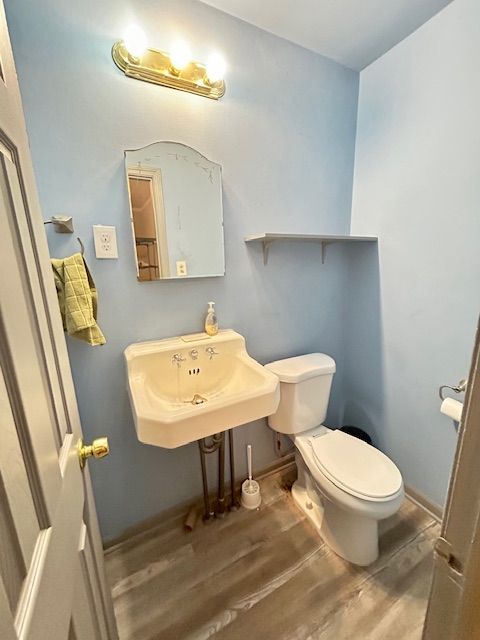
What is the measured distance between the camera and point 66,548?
1.61ft

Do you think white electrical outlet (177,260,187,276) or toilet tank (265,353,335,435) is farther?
toilet tank (265,353,335,435)

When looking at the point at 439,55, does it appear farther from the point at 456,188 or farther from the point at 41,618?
the point at 41,618

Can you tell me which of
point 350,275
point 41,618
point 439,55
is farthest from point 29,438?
point 439,55

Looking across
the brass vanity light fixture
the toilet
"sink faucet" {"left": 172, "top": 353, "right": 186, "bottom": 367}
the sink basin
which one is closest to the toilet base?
the toilet

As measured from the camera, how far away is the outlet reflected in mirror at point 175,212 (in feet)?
3.84

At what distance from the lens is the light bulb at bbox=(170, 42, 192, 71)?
1.11m

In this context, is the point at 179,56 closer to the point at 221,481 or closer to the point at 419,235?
the point at 419,235

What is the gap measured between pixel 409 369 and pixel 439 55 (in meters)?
1.45

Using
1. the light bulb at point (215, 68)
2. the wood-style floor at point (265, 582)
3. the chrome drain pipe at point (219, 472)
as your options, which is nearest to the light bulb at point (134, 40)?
the light bulb at point (215, 68)

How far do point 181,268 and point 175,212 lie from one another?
0.82ft

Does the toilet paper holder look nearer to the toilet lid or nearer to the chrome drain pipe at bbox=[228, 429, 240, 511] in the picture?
the toilet lid

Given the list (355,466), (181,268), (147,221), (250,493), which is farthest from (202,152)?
(250,493)

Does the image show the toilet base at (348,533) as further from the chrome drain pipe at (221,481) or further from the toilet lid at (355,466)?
the chrome drain pipe at (221,481)

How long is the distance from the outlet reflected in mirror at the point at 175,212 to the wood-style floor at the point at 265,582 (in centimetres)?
131
